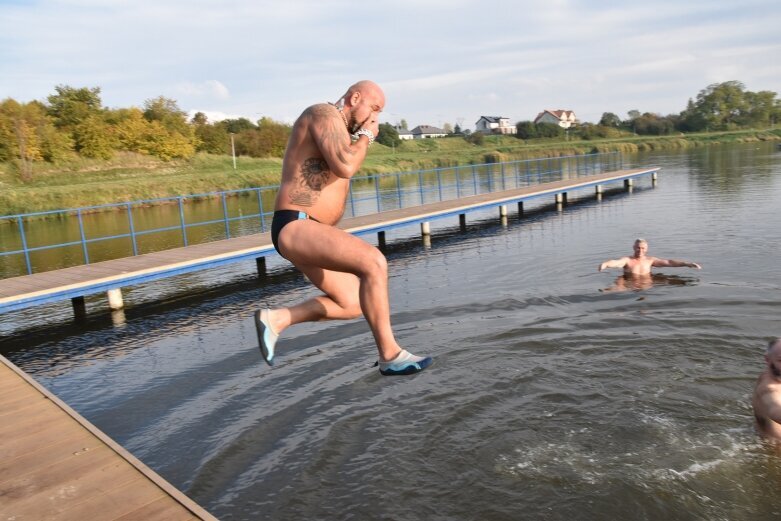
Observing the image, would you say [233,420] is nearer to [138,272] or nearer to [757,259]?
[138,272]

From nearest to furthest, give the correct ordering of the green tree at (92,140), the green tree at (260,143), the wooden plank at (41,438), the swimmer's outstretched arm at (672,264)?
1. the wooden plank at (41,438)
2. the swimmer's outstretched arm at (672,264)
3. the green tree at (92,140)
4. the green tree at (260,143)

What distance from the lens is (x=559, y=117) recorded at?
158m

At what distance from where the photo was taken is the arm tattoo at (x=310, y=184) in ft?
11.6

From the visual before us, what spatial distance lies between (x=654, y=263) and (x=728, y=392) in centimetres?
545

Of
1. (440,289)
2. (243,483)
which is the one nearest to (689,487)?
(243,483)

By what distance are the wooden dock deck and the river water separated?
100 cm

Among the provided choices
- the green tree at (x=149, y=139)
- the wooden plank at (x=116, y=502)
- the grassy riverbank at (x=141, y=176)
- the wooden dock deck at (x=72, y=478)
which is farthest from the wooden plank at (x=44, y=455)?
the green tree at (x=149, y=139)

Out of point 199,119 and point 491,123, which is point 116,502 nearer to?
point 199,119

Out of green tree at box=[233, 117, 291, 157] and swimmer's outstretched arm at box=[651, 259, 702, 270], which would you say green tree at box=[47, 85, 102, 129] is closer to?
green tree at box=[233, 117, 291, 157]

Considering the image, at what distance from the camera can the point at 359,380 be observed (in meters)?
7.09

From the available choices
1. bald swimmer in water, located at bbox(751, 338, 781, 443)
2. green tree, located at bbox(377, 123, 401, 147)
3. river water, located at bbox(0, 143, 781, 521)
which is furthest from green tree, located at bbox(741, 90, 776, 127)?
bald swimmer in water, located at bbox(751, 338, 781, 443)

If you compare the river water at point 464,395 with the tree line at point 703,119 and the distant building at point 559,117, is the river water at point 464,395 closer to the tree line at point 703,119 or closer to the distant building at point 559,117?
the tree line at point 703,119

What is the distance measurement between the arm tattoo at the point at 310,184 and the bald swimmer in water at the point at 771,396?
11.4ft

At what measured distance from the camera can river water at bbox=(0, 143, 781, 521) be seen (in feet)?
15.0
